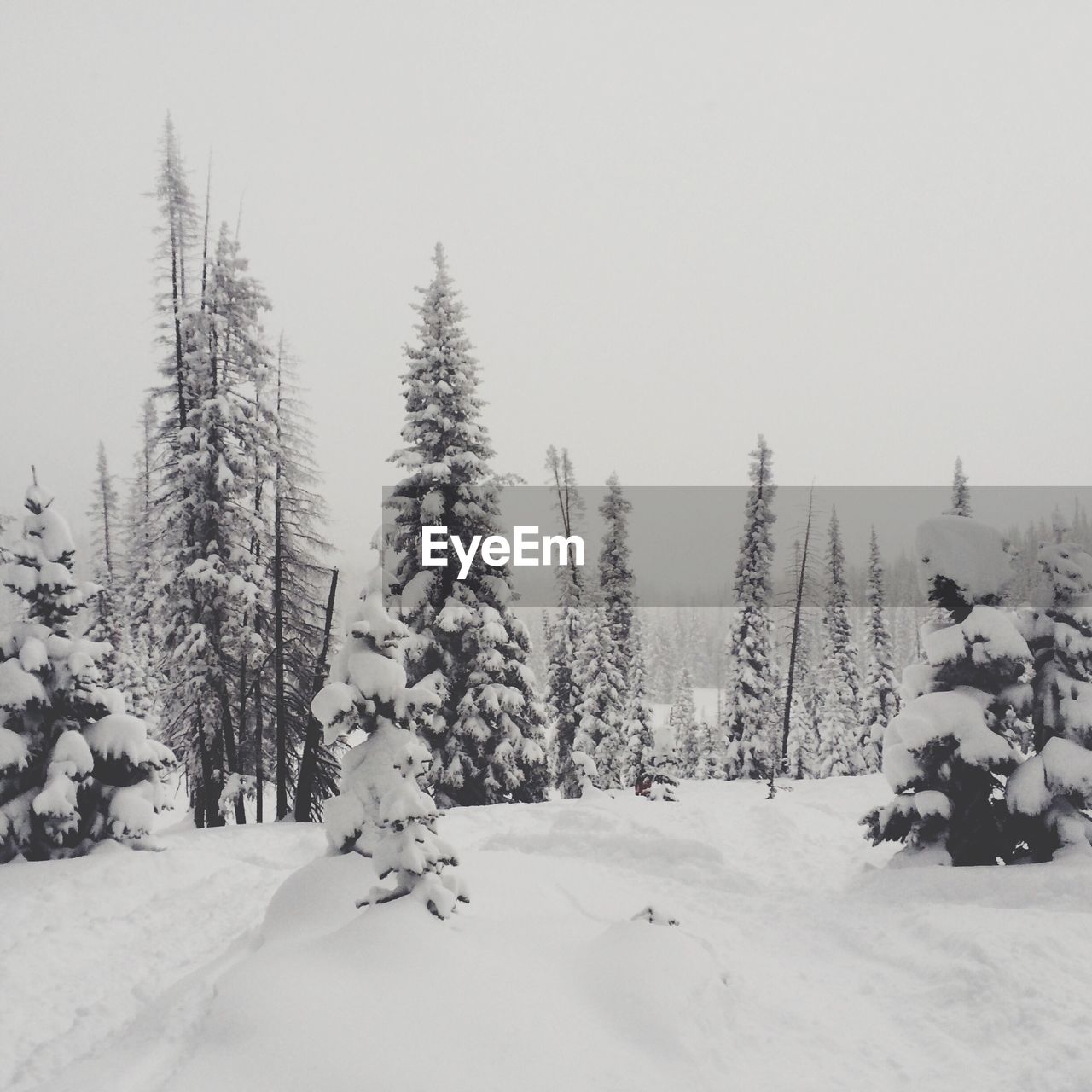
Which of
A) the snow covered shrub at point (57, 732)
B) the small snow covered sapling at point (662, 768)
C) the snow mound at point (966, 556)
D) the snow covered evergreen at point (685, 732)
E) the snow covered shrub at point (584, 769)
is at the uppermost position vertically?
the snow mound at point (966, 556)

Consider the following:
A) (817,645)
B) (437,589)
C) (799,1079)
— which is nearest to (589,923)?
(799,1079)

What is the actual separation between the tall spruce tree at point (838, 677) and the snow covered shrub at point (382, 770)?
36806 millimetres

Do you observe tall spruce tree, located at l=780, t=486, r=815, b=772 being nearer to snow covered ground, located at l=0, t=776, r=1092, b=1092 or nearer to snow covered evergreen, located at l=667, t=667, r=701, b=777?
snow covered ground, located at l=0, t=776, r=1092, b=1092

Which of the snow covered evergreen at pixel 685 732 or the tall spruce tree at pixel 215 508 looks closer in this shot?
the tall spruce tree at pixel 215 508

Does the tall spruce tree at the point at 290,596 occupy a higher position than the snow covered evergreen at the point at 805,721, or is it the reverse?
the tall spruce tree at the point at 290,596

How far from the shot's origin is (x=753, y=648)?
3178cm

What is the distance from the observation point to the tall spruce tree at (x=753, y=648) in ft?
103

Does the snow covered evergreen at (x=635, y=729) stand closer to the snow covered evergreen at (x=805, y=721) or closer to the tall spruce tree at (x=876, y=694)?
the tall spruce tree at (x=876, y=694)

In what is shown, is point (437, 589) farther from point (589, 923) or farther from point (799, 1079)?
point (799, 1079)

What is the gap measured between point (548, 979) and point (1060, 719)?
9.02 metres

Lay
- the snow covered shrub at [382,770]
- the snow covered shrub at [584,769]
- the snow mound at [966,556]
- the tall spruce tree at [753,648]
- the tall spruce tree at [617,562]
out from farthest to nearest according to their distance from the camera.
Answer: the tall spruce tree at [617,562] < the tall spruce tree at [753,648] < the snow covered shrub at [584,769] < the snow mound at [966,556] < the snow covered shrub at [382,770]

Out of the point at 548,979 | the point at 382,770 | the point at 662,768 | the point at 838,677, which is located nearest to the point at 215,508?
the point at 382,770

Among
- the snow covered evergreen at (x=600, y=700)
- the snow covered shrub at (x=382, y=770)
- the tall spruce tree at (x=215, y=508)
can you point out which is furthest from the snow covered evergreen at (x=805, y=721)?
the snow covered shrub at (x=382, y=770)

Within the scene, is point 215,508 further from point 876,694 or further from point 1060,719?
point 876,694
